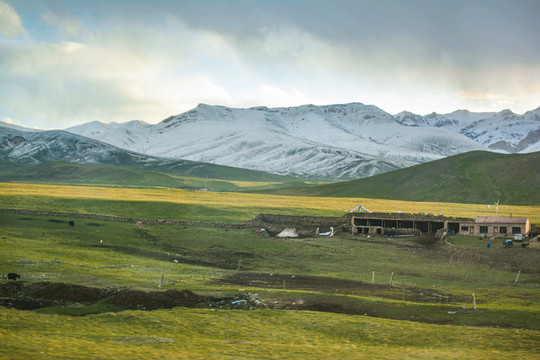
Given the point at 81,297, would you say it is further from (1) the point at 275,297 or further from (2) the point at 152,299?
(1) the point at 275,297

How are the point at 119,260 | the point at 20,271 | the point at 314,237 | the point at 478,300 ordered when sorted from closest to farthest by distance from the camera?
the point at 478,300
the point at 20,271
the point at 119,260
the point at 314,237

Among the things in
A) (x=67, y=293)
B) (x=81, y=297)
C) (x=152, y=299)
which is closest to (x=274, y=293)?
(x=152, y=299)

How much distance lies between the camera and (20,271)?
1706 inches

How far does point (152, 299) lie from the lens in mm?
33875

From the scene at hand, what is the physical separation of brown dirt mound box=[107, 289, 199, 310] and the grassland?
136cm

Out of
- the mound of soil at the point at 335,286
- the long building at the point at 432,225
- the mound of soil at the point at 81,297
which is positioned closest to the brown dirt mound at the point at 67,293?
the mound of soil at the point at 81,297

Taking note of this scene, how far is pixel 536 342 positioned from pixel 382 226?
7069 cm

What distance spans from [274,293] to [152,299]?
31.4ft

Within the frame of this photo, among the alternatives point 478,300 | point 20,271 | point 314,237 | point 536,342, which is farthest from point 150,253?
point 536,342

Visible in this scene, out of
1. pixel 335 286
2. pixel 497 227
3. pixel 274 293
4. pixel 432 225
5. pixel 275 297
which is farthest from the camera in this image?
pixel 432 225

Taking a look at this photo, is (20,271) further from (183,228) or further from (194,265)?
(183,228)

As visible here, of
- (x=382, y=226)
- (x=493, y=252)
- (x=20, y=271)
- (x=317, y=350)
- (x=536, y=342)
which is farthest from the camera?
(x=382, y=226)

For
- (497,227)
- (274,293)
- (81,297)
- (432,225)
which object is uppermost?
(497,227)

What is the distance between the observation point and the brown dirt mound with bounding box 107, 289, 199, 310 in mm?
33250
